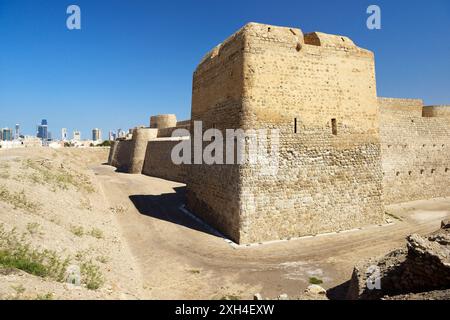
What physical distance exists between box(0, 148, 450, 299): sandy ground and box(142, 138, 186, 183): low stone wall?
914 cm

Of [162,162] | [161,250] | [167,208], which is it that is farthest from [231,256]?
[162,162]

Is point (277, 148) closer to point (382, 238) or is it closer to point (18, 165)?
point (382, 238)

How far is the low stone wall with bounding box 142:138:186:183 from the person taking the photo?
78.3 ft

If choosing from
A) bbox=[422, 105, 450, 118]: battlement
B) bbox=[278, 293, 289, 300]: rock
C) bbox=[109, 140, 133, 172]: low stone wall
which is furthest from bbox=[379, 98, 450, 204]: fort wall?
bbox=[109, 140, 133, 172]: low stone wall

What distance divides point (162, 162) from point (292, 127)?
16.5 m

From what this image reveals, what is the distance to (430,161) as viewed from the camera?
18.3 m

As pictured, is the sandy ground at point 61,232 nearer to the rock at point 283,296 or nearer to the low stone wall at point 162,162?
the rock at point 283,296

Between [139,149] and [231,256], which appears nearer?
[231,256]

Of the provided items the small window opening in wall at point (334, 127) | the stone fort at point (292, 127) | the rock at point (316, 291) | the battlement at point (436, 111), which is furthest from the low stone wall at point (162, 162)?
the rock at point (316, 291)

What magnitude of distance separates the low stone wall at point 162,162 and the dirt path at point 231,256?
9036 mm

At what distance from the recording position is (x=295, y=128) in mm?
11266

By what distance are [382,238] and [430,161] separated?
996 cm

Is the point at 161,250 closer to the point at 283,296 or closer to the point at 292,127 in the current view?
the point at 283,296

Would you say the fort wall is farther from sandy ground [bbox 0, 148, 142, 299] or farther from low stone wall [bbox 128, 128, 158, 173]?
low stone wall [bbox 128, 128, 158, 173]
